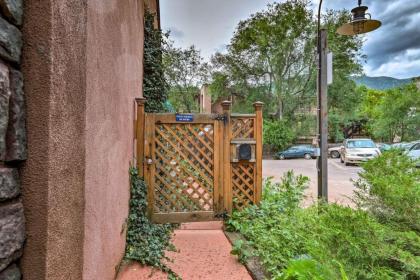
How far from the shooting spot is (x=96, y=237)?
65.9 inches

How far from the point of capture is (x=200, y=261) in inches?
110

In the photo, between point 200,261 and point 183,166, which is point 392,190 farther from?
point 183,166

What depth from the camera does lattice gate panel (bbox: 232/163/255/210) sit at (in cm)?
395

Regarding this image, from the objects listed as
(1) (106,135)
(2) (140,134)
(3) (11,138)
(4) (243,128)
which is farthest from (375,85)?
(3) (11,138)

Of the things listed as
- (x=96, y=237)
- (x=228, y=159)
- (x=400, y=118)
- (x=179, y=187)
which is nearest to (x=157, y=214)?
(x=179, y=187)

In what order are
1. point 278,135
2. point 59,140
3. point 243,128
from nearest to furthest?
point 59,140 < point 243,128 < point 278,135

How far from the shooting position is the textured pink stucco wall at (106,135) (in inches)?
59.7

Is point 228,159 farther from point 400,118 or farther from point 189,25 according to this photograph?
point 400,118

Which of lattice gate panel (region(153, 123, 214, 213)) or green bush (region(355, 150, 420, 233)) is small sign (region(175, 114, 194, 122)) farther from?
green bush (region(355, 150, 420, 233))

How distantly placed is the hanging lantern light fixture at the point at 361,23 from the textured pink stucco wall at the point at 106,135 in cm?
284

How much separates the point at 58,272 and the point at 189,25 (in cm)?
1377

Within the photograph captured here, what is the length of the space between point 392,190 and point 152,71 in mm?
4011

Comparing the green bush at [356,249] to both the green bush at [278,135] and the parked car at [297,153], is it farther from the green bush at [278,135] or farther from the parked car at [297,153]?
the green bush at [278,135]

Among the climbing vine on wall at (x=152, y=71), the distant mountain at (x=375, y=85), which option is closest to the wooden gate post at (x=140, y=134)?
the climbing vine on wall at (x=152, y=71)
